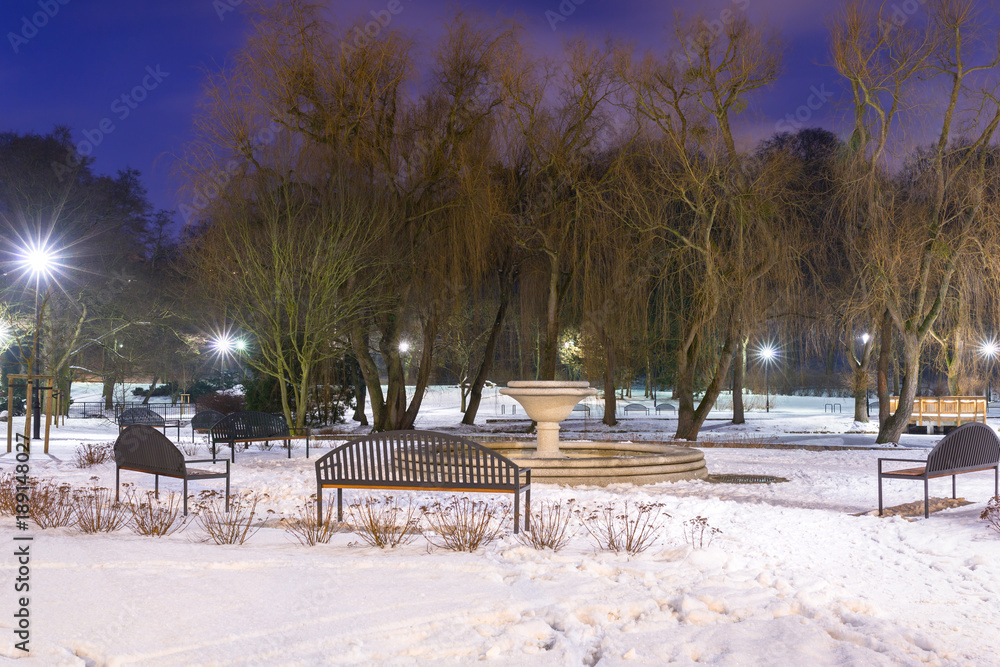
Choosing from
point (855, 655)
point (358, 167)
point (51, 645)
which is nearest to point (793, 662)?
point (855, 655)

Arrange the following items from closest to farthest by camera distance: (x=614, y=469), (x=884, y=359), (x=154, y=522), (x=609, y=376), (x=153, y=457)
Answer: (x=154, y=522) < (x=153, y=457) < (x=614, y=469) < (x=884, y=359) < (x=609, y=376)

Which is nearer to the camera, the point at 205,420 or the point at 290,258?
the point at 290,258

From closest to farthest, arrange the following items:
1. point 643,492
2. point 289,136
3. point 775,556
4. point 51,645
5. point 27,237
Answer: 1. point 51,645
2. point 775,556
3. point 643,492
4. point 289,136
5. point 27,237

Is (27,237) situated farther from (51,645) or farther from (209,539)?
(51,645)

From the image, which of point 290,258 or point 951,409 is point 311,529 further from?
point 951,409

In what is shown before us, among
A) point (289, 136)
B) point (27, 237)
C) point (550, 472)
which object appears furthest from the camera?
point (27, 237)

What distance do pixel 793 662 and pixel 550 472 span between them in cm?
714

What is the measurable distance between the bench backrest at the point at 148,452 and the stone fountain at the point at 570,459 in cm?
428

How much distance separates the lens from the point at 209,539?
672 cm

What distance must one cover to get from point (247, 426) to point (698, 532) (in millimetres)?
10005

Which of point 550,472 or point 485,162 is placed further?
point 485,162

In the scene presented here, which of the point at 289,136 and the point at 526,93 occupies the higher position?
the point at 526,93

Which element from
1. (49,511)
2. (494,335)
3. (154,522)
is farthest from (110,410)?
(154,522)

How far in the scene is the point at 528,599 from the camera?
4.88m
